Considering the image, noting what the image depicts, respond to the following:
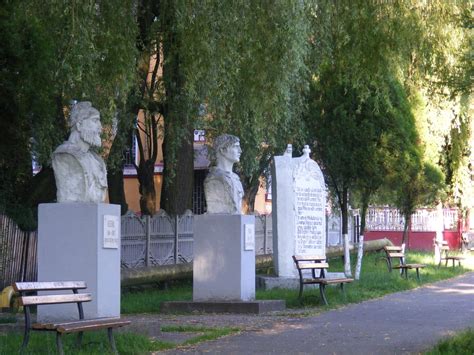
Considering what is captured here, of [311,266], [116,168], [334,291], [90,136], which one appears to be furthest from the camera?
[116,168]

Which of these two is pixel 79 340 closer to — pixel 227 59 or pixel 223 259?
pixel 223 259

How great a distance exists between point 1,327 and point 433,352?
5.37m

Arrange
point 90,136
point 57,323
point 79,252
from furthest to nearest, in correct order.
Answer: point 90,136 → point 79,252 → point 57,323

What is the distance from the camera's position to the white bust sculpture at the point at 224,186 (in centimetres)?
1867

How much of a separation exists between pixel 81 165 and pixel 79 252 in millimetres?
1146

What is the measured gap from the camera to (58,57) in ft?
57.6

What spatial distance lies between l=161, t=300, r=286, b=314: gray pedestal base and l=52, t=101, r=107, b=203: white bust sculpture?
413cm

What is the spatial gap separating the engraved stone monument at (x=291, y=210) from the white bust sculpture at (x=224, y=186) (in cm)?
389

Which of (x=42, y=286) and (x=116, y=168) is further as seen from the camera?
(x=116, y=168)

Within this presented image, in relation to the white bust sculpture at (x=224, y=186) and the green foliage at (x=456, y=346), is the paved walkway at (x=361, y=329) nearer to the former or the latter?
the green foliage at (x=456, y=346)

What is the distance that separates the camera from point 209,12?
674 inches

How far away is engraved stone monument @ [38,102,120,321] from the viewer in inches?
545

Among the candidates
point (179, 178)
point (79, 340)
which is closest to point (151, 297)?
point (179, 178)

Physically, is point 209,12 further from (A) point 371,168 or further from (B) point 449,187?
(B) point 449,187
